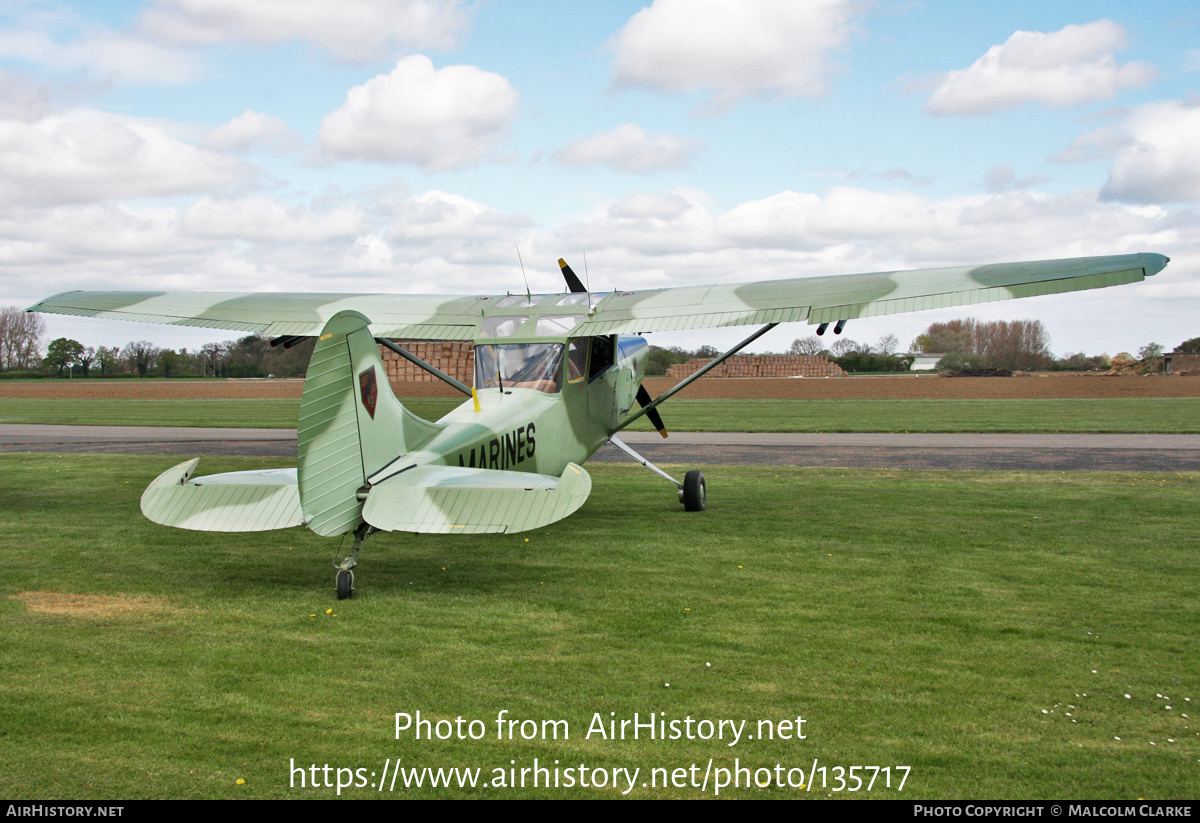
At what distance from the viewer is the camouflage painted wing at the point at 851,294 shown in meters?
7.95

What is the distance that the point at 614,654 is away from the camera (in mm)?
5195

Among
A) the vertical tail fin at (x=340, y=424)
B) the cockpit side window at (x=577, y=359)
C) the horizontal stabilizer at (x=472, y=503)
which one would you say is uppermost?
the cockpit side window at (x=577, y=359)

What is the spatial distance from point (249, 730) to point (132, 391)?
5534 centimetres

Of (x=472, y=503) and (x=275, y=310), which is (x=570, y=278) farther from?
(x=472, y=503)

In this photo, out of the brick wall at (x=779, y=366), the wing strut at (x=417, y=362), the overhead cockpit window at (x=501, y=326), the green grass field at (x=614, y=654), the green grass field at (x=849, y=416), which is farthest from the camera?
the brick wall at (x=779, y=366)

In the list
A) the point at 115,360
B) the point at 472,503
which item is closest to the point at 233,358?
the point at 115,360

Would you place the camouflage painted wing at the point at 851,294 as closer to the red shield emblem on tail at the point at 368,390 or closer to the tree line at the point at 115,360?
the red shield emblem on tail at the point at 368,390

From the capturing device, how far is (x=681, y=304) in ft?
32.1

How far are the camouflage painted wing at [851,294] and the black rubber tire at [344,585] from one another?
151 inches

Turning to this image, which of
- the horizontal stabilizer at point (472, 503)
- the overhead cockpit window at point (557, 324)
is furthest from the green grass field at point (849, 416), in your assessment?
the horizontal stabilizer at point (472, 503)

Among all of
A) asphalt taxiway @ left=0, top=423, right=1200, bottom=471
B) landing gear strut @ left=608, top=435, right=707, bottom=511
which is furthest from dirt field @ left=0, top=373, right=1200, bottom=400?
landing gear strut @ left=608, top=435, right=707, bottom=511

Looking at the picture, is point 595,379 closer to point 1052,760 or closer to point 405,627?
point 405,627

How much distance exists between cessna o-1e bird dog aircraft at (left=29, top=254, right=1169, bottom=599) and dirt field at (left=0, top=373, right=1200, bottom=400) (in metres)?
31.8
